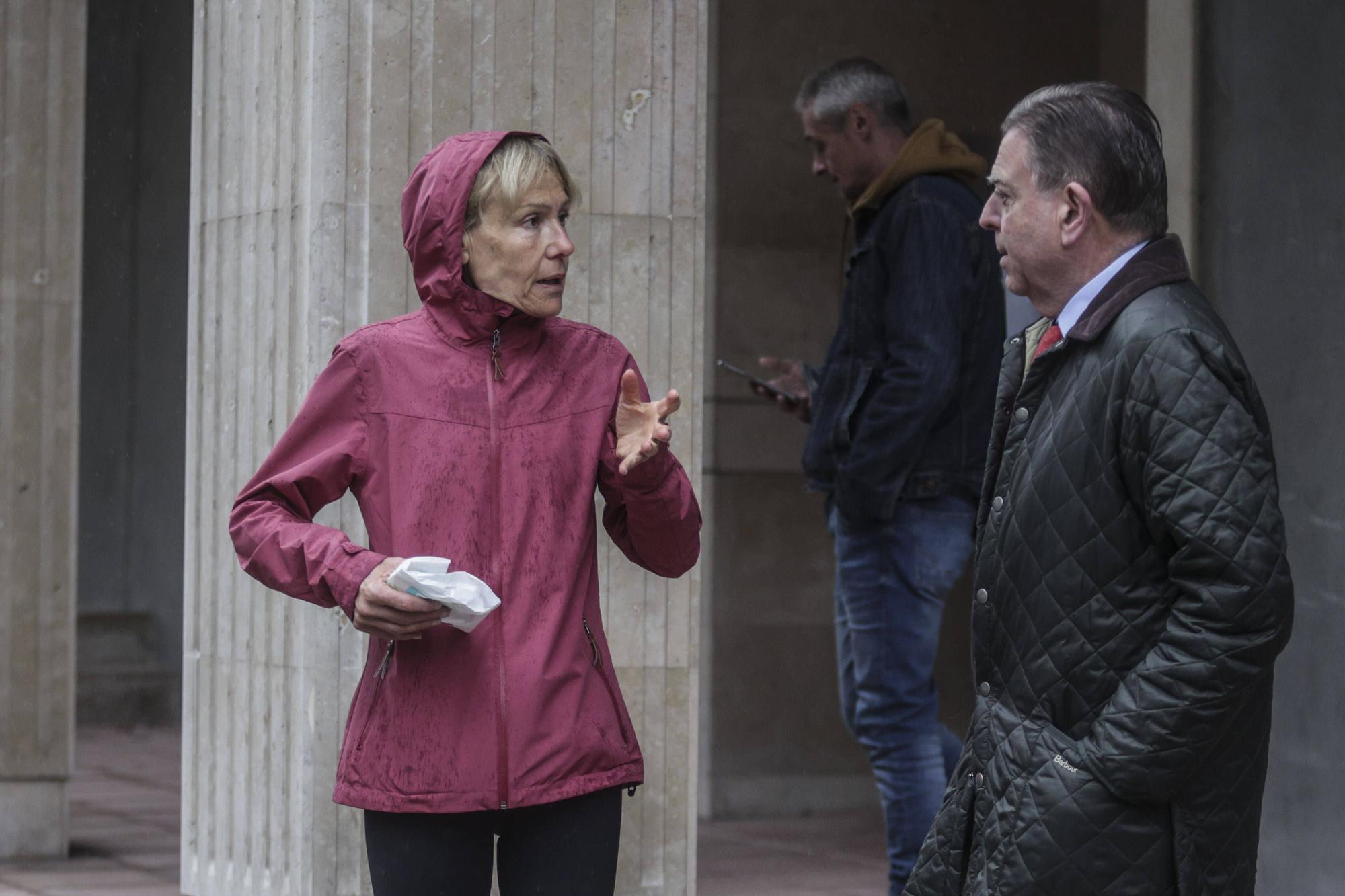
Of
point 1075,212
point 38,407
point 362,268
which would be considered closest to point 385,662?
point 1075,212

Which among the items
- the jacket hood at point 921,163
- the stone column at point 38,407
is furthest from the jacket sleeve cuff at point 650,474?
the stone column at point 38,407

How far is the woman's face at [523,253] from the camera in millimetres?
3186

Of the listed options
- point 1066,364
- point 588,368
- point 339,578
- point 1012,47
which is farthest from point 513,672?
point 1012,47

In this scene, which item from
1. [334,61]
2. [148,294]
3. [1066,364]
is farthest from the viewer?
[148,294]

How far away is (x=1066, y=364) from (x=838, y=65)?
9.00 feet

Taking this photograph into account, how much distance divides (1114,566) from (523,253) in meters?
1.10

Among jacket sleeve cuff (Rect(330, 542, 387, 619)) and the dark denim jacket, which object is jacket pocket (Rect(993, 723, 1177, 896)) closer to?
jacket sleeve cuff (Rect(330, 542, 387, 619))

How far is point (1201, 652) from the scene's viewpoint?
2.51 metres

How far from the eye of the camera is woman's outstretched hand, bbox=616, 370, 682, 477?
2996 mm

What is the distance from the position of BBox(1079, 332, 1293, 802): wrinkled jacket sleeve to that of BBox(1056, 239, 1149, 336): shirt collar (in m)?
0.21

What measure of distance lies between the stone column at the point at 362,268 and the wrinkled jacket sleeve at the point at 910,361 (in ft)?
1.57

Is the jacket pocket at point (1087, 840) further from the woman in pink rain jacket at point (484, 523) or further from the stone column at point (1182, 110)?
the stone column at point (1182, 110)

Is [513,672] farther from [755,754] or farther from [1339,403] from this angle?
[755,754]

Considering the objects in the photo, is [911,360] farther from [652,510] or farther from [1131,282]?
[1131,282]
